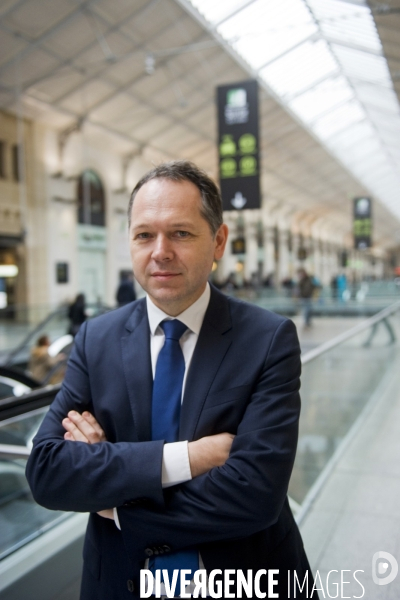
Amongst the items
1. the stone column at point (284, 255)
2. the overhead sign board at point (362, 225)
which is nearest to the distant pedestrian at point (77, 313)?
the overhead sign board at point (362, 225)

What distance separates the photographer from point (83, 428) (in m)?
1.64

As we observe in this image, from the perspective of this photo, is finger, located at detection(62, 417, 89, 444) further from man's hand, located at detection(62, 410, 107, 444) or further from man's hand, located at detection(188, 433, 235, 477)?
man's hand, located at detection(188, 433, 235, 477)

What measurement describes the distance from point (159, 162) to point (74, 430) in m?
0.87

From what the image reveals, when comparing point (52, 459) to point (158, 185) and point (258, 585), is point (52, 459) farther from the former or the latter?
point (158, 185)

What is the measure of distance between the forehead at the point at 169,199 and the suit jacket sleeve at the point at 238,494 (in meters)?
0.55

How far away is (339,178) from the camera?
46719mm

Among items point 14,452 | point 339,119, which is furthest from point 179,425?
point 339,119

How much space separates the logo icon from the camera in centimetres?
254

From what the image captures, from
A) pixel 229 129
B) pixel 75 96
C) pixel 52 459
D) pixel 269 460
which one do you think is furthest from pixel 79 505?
pixel 75 96

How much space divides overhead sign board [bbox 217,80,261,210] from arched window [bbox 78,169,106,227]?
46.8ft

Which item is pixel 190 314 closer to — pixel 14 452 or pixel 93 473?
pixel 93 473

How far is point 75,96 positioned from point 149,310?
71.1 feet

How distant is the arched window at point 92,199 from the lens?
2428 cm

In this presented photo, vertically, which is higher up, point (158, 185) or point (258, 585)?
point (158, 185)
